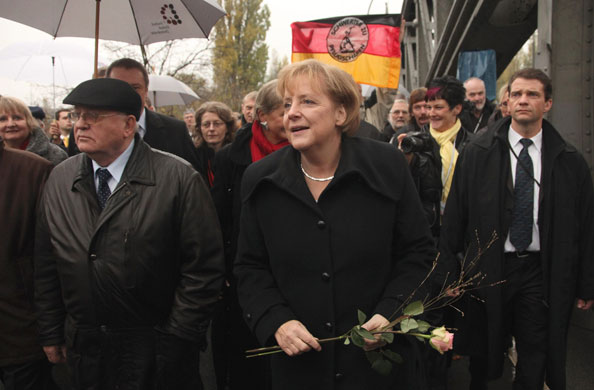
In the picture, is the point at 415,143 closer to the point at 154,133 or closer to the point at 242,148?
the point at 242,148

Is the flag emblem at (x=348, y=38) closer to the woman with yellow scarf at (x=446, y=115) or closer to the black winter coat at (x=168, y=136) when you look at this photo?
the woman with yellow scarf at (x=446, y=115)

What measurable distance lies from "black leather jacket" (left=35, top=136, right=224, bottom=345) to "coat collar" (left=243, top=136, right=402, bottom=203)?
458mm

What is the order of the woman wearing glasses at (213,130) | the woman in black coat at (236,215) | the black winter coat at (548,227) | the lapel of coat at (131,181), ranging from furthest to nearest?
the woman wearing glasses at (213,130)
the woman in black coat at (236,215)
the black winter coat at (548,227)
the lapel of coat at (131,181)

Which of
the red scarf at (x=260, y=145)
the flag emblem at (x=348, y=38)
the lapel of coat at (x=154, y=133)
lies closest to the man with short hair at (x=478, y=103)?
the flag emblem at (x=348, y=38)

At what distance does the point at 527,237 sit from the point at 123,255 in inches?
96.2

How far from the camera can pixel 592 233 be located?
3275mm

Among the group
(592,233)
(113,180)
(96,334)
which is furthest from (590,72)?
(96,334)

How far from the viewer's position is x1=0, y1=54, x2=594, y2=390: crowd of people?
2191mm

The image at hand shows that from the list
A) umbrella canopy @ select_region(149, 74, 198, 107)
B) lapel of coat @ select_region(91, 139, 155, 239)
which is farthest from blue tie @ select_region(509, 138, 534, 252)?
umbrella canopy @ select_region(149, 74, 198, 107)

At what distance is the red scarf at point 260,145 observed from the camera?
11.7 feet

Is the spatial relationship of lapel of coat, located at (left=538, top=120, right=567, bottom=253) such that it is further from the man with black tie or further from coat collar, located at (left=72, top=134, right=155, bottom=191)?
coat collar, located at (left=72, top=134, right=155, bottom=191)

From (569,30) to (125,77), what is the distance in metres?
3.87

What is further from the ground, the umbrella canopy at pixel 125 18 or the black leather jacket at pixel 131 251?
the umbrella canopy at pixel 125 18

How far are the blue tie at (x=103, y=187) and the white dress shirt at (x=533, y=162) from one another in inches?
97.0
